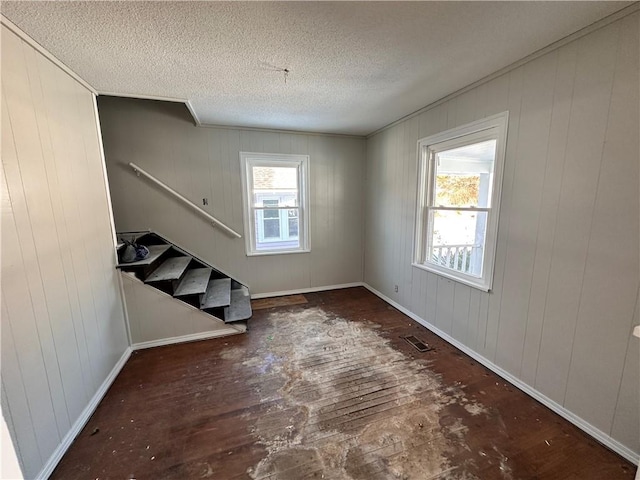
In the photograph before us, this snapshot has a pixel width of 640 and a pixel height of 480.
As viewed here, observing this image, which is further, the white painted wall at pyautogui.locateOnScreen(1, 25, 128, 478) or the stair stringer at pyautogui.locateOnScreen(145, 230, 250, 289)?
the stair stringer at pyautogui.locateOnScreen(145, 230, 250, 289)

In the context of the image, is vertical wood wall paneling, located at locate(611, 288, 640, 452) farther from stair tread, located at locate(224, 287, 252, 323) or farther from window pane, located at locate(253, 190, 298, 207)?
window pane, located at locate(253, 190, 298, 207)

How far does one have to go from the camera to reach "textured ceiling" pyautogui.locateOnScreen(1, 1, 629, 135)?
4.78 ft

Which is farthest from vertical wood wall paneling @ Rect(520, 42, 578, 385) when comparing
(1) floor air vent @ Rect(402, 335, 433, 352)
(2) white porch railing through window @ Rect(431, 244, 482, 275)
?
Answer: (2) white porch railing through window @ Rect(431, 244, 482, 275)

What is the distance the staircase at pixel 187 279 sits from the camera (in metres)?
2.75

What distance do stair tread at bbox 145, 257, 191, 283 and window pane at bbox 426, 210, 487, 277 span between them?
289 cm

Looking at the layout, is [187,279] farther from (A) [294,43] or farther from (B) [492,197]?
(B) [492,197]

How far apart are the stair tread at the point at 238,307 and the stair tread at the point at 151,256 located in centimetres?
98

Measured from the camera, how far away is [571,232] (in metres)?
1.77

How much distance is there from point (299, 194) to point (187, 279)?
78.2 inches

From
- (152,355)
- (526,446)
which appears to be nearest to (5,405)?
(152,355)

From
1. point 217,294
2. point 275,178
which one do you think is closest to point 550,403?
point 217,294

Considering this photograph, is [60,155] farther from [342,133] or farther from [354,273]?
[354,273]

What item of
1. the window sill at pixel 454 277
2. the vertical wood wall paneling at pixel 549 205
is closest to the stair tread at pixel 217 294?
the window sill at pixel 454 277

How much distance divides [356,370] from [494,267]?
151 centimetres
